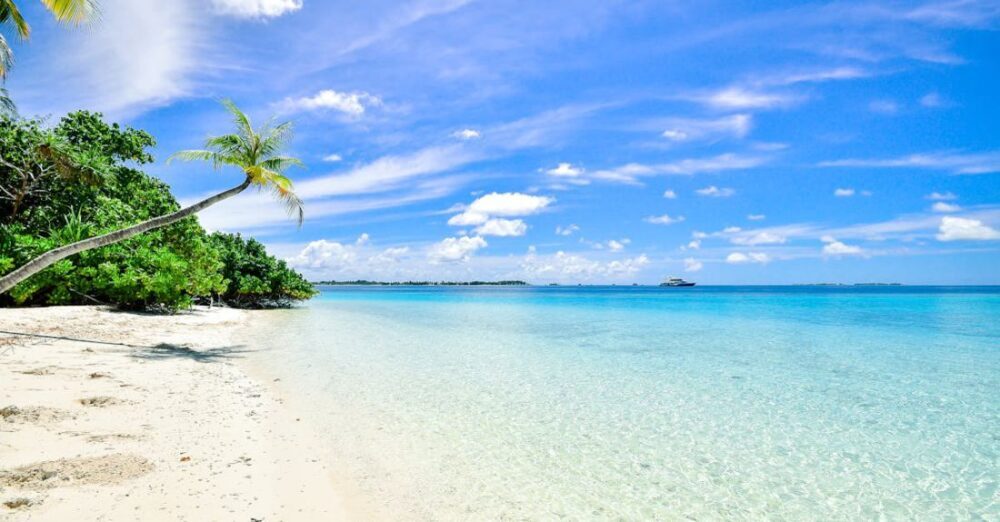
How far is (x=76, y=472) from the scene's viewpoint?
4.09m

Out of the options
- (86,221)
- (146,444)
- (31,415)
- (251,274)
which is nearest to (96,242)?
(31,415)

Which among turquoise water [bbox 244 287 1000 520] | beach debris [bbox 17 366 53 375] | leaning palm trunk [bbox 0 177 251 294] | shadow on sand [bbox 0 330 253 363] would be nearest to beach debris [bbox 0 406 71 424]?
leaning palm trunk [bbox 0 177 251 294]

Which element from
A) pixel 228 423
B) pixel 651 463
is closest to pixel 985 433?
pixel 651 463

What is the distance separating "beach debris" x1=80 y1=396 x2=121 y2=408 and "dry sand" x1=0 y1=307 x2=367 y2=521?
2 centimetres

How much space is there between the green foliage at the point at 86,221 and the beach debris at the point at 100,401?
33.1ft

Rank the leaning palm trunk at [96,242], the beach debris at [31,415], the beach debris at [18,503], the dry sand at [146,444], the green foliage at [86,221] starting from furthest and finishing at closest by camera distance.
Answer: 1. the green foliage at [86,221]
2. the leaning palm trunk at [96,242]
3. the beach debris at [31,415]
4. the dry sand at [146,444]
5. the beach debris at [18,503]

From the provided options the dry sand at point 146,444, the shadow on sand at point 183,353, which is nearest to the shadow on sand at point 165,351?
the shadow on sand at point 183,353

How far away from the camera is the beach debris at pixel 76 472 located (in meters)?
3.86

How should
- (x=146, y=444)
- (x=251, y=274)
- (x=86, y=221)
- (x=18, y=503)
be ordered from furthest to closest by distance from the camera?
(x=251, y=274) < (x=86, y=221) < (x=146, y=444) < (x=18, y=503)

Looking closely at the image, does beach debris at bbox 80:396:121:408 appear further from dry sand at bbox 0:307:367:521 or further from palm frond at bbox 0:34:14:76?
palm frond at bbox 0:34:14:76

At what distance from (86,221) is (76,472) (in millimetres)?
18182

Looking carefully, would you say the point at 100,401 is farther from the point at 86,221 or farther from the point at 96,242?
the point at 86,221

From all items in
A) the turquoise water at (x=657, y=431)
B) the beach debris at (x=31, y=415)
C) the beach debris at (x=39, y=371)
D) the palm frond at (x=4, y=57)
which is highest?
the palm frond at (x=4, y=57)

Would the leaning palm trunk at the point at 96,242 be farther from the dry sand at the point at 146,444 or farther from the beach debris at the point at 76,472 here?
the beach debris at the point at 76,472
